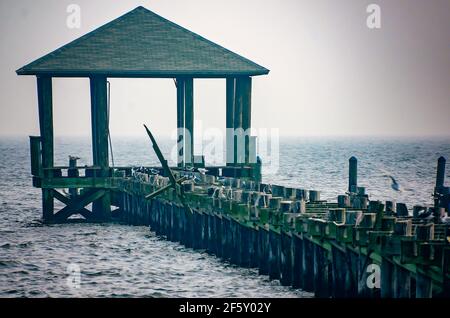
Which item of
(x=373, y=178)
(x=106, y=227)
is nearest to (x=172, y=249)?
(x=106, y=227)

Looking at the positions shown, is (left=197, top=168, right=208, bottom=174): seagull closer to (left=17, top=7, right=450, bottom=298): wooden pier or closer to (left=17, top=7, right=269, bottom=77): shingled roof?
(left=17, top=7, right=450, bottom=298): wooden pier

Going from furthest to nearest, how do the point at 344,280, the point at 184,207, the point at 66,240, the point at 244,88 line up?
1. the point at 244,88
2. the point at 66,240
3. the point at 184,207
4. the point at 344,280

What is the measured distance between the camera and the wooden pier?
2505 cm

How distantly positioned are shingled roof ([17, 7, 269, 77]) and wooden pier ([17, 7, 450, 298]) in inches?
2.0

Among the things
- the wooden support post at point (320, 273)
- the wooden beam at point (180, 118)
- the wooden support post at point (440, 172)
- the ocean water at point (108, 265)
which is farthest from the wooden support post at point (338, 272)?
the wooden beam at point (180, 118)

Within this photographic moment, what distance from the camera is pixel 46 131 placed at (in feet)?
156

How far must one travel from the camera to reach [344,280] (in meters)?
27.2

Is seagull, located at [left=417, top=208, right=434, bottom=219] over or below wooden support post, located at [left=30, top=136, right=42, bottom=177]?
below

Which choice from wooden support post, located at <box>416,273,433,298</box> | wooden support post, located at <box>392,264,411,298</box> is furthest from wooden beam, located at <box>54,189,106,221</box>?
wooden support post, located at <box>416,273,433,298</box>

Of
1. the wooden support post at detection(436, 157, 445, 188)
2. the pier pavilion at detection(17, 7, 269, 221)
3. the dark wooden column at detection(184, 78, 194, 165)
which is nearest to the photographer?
the wooden support post at detection(436, 157, 445, 188)

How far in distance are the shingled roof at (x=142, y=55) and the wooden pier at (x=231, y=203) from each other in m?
0.05

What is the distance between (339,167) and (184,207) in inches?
3596

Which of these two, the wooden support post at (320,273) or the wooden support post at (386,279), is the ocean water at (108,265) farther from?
the wooden support post at (386,279)
